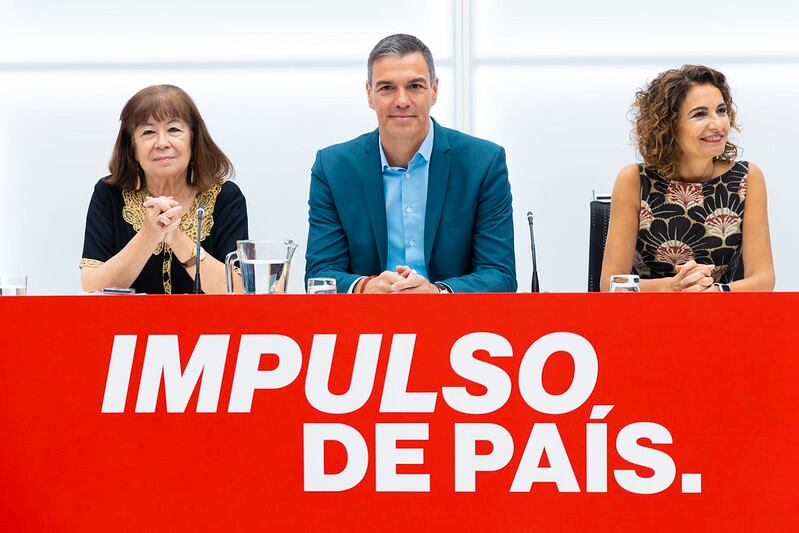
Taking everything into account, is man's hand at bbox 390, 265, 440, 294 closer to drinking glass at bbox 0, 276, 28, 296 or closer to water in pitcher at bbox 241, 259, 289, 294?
water in pitcher at bbox 241, 259, 289, 294

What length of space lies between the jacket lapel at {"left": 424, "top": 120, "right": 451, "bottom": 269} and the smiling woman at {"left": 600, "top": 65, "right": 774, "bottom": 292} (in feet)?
1.46

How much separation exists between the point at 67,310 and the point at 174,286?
3.55ft

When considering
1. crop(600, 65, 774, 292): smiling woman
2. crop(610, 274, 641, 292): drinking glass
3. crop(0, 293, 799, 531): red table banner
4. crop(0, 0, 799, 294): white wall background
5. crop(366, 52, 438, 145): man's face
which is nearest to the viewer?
crop(0, 293, 799, 531): red table banner

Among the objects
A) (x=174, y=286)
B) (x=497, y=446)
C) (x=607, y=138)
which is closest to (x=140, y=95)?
(x=174, y=286)

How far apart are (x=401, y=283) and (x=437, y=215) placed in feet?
1.80

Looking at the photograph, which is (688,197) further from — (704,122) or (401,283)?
(401,283)

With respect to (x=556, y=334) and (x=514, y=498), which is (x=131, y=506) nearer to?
(x=514, y=498)

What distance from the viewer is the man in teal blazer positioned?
2.17 m

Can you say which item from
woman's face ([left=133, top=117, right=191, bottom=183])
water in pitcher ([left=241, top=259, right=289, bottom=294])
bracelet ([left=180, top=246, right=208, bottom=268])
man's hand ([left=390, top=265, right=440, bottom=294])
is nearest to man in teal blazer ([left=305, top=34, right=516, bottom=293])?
bracelet ([left=180, top=246, right=208, bottom=268])

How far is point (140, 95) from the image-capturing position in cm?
232

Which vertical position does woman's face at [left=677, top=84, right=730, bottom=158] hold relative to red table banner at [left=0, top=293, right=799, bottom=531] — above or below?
above

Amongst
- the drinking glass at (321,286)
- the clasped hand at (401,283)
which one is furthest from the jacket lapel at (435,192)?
the drinking glass at (321,286)

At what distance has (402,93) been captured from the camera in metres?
2.16

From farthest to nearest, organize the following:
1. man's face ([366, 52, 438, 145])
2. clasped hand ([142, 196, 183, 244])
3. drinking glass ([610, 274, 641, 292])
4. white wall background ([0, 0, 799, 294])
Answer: white wall background ([0, 0, 799, 294])
man's face ([366, 52, 438, 145])
clasped hand ([142, 196, 183, 244])
drinking glass ([610, 274, 641, 292])
